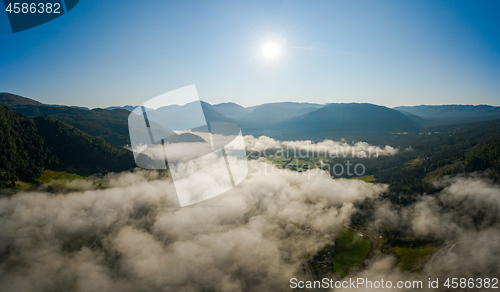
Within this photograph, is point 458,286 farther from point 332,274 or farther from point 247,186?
point 247,186

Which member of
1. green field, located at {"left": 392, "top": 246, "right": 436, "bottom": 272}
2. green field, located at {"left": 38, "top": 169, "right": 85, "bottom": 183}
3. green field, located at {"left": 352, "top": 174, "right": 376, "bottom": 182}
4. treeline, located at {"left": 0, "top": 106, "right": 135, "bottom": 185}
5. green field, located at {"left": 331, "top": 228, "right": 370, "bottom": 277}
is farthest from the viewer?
green field, located at {"left": 352, "top": 174, "right": 376, "bottom": 182}

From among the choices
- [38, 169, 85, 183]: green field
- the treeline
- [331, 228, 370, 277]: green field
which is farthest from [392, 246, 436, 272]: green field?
[38, 169, 85, 183]: green field

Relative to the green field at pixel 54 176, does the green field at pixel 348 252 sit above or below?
below

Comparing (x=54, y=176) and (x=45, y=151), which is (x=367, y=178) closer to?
(x=54, y=176)

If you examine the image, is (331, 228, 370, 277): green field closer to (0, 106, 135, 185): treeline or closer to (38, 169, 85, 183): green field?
(0, 106, 135, 185): treeline

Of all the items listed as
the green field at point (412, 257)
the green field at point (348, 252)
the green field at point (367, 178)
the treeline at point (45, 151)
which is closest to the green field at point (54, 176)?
the treeline at point (45, 151)

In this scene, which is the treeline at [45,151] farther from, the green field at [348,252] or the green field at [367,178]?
the green field at [367,178]
